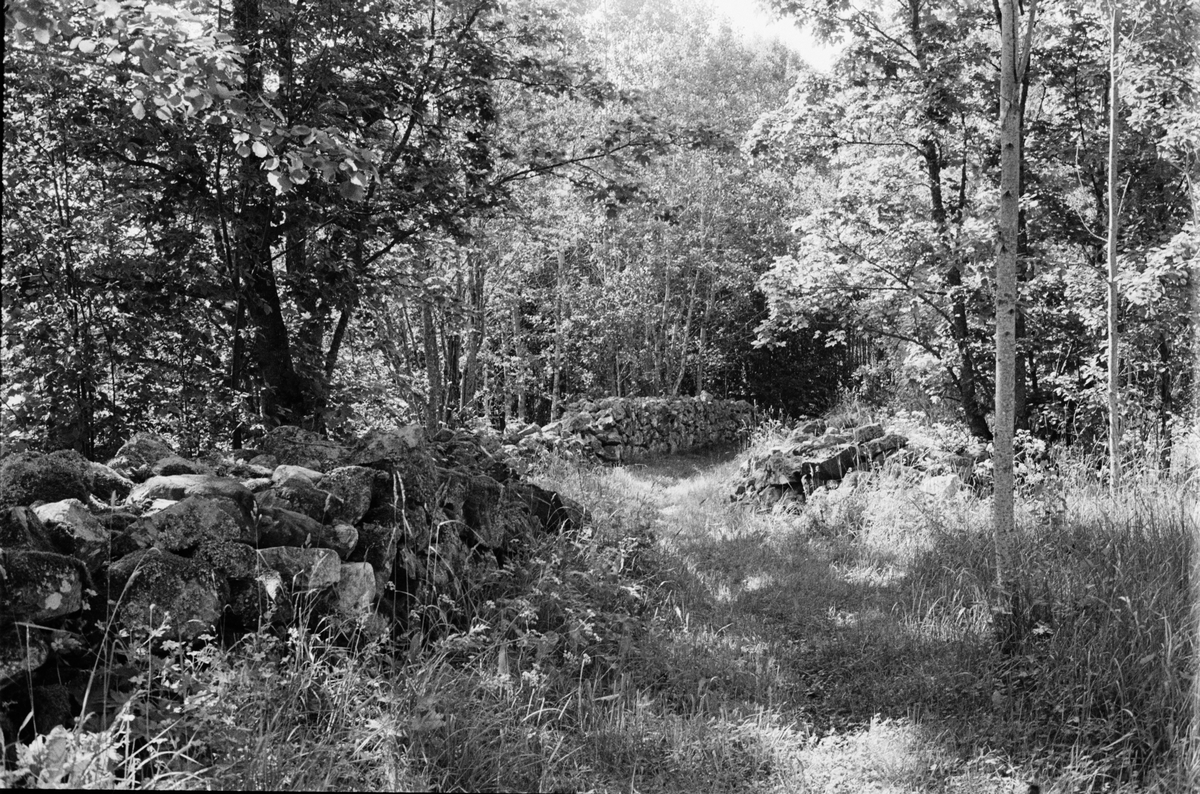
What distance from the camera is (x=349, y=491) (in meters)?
3.97

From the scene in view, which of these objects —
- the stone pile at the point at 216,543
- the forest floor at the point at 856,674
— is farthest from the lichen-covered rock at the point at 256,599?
→ the forest floor at the point at 856,674

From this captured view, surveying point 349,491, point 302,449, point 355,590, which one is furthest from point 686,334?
point 355,590

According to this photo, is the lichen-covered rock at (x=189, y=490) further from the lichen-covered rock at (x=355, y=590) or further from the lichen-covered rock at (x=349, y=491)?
the lichen-covered rock at (x=355, y=590)

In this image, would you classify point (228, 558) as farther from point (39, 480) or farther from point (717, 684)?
point (717, 684)

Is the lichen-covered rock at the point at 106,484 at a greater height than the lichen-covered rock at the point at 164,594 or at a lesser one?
greater

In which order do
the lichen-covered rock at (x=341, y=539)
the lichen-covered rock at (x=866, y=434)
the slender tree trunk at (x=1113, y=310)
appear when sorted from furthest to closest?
1. the lichen-covered rock at (x=866, y=434)
2. the slender tree trunk at (x=1113, y=310)
3. the lichen-covered rock at (x=341, y=539)

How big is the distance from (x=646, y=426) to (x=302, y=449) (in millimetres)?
11329

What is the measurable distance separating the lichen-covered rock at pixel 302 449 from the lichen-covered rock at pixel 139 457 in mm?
638

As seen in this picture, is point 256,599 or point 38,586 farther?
point 256,599

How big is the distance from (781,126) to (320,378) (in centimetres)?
557

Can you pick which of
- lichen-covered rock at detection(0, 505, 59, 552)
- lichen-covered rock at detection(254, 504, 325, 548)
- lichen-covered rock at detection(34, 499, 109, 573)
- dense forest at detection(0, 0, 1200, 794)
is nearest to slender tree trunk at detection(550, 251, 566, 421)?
dense forest at detection(0, 0, 1200, 794)

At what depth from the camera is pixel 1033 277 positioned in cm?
826

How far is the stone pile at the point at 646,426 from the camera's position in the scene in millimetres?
14617

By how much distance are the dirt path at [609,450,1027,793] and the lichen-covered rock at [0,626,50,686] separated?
8.78 ft
